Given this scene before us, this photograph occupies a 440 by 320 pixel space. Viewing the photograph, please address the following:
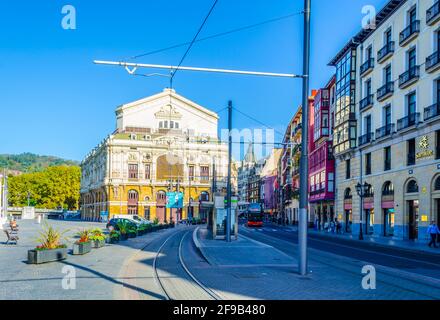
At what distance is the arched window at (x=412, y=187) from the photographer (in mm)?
38084

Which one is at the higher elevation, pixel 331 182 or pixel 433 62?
pixel 433 62

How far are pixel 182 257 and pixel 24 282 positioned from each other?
31.8ft

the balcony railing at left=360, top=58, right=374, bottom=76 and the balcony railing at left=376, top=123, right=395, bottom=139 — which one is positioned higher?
the balcony railing at left=360, top=58, right=374, bottom=76

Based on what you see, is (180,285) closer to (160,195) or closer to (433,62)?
(433,62)

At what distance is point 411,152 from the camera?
39.1 meters

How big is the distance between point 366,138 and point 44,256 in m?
37.1

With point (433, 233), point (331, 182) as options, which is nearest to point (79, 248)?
point (433, 233)

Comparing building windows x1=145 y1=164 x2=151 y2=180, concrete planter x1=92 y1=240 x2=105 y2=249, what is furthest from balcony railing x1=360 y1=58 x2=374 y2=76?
building windows x1=145 y1=164 x2=151 y2=180

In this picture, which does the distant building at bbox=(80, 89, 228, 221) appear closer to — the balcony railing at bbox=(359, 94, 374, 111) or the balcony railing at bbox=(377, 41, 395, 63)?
the balcony railing at bbox=(359, 94, 374, 111)

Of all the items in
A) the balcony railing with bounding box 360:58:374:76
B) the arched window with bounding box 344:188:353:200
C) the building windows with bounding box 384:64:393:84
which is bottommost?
the arched window with bounding box 344:188:353:200

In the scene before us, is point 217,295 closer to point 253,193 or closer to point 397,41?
point 397,41

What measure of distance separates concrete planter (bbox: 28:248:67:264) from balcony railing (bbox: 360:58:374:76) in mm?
37070

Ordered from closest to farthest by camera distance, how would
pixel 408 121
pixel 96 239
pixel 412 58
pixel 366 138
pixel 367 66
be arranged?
1. pixel 96 239
2. pixel 408 121
3. pixel 412 58
4. pixel 367 66
5. pixel 366 138

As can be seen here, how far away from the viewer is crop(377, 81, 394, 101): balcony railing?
42.3 metres
